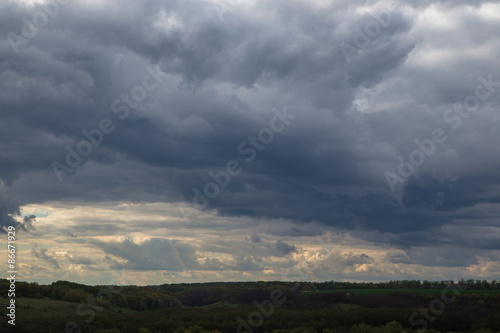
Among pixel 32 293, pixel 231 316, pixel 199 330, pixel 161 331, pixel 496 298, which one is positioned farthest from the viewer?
pixel 32 293

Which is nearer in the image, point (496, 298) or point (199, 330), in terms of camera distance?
point (199, 330)

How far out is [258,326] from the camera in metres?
127

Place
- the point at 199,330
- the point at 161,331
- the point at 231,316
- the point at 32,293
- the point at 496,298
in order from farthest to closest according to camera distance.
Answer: the point at 32,293 → the point at 496,298 → the point at 231,316 → the point at 161,331 → the point at 199,330

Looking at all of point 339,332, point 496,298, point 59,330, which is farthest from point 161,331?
point 496,298

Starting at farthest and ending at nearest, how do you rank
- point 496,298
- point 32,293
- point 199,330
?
point 32,293
point 496,298
point 199,330

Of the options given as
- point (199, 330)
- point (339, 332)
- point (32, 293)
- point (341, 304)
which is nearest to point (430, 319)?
point (339, 332)

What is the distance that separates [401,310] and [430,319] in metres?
12.9

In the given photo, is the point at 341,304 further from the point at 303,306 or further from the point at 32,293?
the point at 32,293

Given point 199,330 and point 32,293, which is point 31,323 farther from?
point 32,293

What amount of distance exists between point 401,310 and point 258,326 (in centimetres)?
4836

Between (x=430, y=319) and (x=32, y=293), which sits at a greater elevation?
(x=32, y=293)

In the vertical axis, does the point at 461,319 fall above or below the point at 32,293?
below

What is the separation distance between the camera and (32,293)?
7411 inches

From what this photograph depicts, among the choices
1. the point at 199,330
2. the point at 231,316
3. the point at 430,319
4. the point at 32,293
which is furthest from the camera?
the point at 32,293
